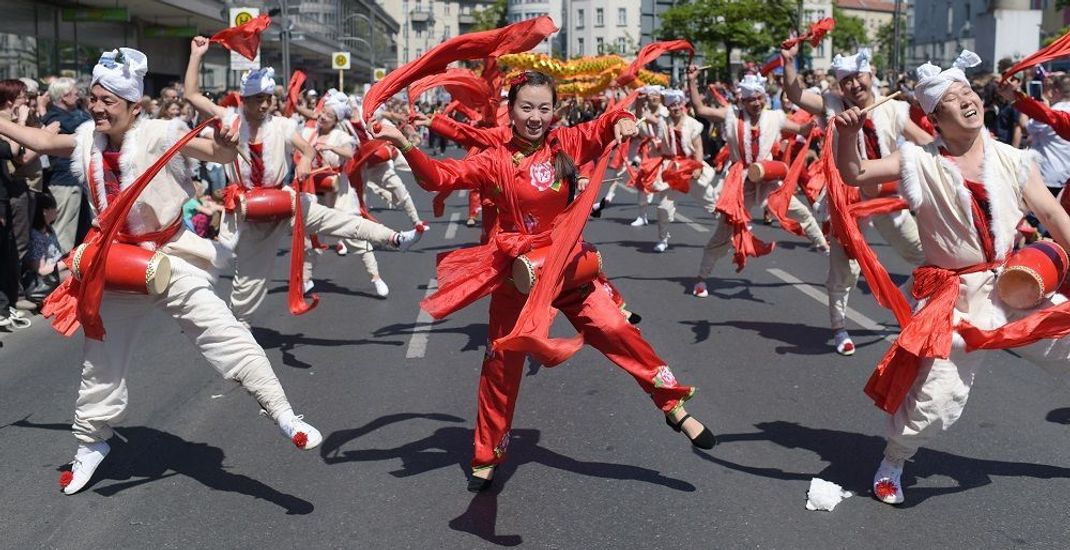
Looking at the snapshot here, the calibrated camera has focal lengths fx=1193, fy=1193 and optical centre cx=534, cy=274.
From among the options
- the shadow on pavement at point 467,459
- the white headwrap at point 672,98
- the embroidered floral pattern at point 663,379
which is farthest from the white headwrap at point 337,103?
the embroidered floral pattern at point 663,379

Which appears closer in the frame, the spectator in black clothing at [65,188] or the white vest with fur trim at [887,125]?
the white vest with fur trim at [887,125]

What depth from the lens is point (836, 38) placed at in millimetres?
111500

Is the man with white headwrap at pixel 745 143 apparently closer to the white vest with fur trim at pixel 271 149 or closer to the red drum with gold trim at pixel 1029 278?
the white vest with fur trim at pixel 271 149

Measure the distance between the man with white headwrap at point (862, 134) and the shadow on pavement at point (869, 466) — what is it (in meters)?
2.06

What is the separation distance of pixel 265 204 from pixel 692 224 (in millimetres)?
10315

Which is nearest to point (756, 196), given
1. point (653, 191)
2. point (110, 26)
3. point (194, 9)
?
point (653, 191)

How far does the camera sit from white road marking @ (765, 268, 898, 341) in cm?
906

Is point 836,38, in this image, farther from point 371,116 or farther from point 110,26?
point 371,116

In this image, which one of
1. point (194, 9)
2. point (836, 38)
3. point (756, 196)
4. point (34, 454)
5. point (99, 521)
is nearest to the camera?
point (99, 521)

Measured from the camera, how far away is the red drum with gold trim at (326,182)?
11734 mm

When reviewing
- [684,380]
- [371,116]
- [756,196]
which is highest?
[371,116]

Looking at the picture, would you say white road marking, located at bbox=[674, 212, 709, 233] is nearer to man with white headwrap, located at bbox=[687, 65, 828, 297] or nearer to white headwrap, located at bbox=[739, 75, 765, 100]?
man with white headwrap, located at bbox=[687, 65, 828, 297]

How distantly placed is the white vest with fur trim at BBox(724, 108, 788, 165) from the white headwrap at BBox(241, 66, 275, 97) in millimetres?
Result: 4418

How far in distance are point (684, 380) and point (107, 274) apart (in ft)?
12.2
